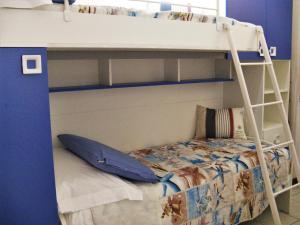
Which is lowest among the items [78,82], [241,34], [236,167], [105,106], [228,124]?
[236,167]

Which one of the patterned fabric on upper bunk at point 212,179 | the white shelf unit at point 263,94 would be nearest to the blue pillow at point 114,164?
the patterned fabric on upper bunk at point 212,179

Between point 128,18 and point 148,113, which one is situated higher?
point 128,18

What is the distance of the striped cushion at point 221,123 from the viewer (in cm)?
339

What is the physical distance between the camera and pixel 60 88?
8.32ft

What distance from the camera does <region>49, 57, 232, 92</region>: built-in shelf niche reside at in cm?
271

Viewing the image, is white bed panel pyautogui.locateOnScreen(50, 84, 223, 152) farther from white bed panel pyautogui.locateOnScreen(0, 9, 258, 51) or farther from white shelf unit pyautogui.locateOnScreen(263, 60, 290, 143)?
Result: white bed panel pyautogui.locateOnScreen(0, 9, 258, 51)

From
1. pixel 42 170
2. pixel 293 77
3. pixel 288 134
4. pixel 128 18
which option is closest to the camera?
pixel 42 170

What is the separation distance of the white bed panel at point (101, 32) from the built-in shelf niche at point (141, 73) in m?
0.74

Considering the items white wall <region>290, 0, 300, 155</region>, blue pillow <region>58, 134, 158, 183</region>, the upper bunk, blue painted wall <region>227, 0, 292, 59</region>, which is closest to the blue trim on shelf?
blue painted wall <region>227, 0, 292, 59</region>

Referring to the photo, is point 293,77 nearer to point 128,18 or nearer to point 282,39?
point 282,39

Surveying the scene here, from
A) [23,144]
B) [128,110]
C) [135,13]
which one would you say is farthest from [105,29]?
[128,110]

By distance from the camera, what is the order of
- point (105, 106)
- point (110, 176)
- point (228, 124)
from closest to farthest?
point (110, 176) → point (105, 106) → point (228, 124)

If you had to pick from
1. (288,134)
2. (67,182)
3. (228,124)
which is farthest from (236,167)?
(67,182)

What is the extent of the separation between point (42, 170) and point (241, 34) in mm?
1762
